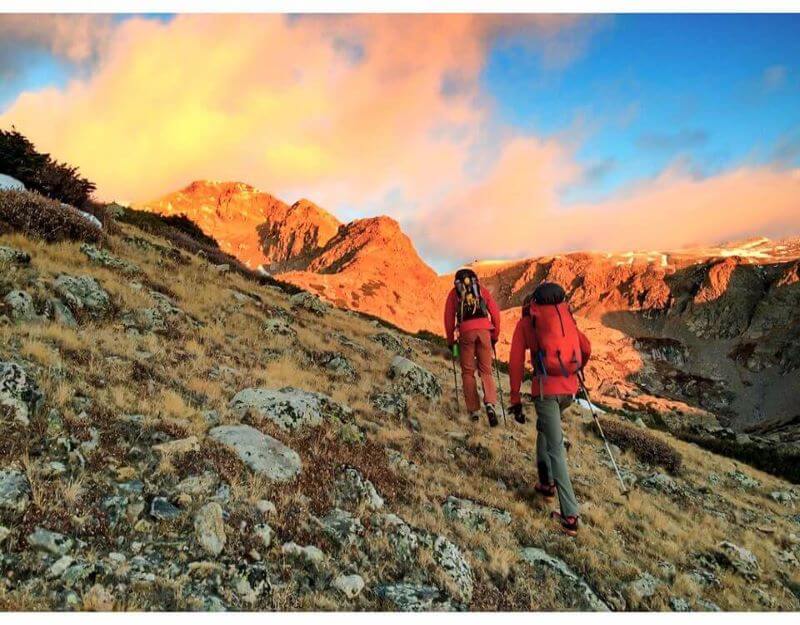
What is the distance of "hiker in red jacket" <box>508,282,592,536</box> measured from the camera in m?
7.07

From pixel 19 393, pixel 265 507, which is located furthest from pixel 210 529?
pixel 19 393

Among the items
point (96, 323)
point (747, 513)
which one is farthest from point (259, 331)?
point (747, 513)

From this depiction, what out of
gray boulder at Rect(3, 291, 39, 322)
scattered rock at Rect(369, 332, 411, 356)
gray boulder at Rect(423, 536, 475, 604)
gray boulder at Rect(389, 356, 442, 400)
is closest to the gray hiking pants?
gray boulder at Rect(423, 536, 475, 604)

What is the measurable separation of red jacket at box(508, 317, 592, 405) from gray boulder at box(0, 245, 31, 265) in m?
10.2

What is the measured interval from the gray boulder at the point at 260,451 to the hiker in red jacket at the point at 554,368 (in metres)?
3.30

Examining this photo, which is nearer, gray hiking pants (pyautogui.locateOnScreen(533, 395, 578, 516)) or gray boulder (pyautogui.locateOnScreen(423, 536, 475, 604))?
gray boulder (pyautogui.locateOnScreen(423, 536, 475, 604))

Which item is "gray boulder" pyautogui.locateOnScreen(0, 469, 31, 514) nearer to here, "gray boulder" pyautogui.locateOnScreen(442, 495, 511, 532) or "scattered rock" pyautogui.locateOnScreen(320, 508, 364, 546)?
"scattered rock" pyautogui.locateOnScreen(320, 508, 364, 546)

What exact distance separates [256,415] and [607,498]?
6572 mm

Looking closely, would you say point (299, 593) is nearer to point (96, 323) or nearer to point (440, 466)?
point (440, 466)

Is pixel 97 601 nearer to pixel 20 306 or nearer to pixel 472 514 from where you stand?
pixel 472 514

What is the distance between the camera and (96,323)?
965 cm

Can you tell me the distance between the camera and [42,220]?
13.3 metres

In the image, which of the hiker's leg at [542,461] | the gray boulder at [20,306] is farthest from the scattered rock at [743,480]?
the gray boulder at [20,306]

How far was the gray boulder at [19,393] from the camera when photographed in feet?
17.7
